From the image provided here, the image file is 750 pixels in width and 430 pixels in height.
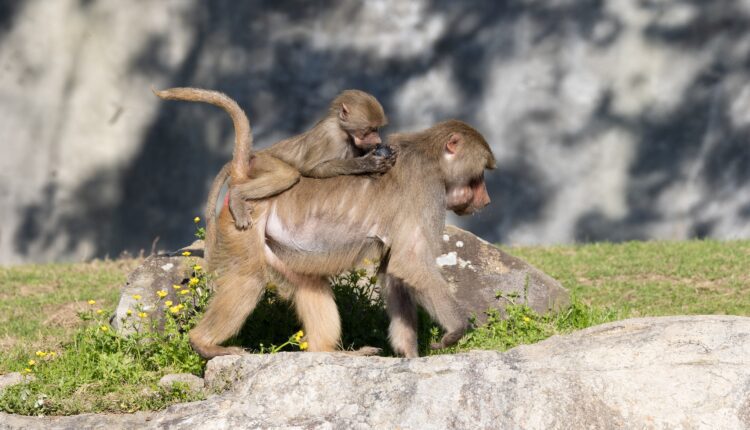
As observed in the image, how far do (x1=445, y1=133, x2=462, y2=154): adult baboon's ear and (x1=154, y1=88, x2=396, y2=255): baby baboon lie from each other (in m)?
0.37

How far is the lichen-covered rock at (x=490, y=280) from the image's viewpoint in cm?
844

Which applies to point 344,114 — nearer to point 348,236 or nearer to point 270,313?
point 348,236

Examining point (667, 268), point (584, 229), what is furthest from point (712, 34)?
point (667, 268)

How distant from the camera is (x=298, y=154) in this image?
722 centimetres

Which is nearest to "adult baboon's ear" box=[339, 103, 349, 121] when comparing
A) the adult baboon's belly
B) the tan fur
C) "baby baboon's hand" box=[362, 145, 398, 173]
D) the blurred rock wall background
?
the tan fur

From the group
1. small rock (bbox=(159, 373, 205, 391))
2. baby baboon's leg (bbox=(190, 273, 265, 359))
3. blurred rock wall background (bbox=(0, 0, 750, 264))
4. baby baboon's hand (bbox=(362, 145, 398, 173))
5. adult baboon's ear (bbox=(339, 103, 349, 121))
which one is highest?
blurred rock wall background (bbox=(0, 0, 750, 264))

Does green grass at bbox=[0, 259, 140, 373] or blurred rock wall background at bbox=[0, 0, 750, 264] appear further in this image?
blurred rock wall background at bbox=[0, 0, 750, 264]

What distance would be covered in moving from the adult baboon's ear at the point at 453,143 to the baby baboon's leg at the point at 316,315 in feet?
3.80

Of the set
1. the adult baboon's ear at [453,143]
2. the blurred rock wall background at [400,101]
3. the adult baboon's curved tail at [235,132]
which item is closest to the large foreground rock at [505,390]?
the adult baboon's curved tail at [235,132]

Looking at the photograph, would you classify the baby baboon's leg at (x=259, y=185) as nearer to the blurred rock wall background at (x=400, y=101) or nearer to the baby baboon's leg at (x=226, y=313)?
the baby baboon's leg at (x=226, y=313)

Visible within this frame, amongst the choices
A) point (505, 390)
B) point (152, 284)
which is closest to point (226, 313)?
point (152, 284)

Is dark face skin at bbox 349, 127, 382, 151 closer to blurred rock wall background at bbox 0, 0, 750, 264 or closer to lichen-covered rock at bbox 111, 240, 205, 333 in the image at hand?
lichen-covered rock at bbox 111, 240, 205, 333

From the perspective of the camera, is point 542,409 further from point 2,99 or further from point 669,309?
point 2,99

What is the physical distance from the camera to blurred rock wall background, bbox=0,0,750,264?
13648 millimetres
